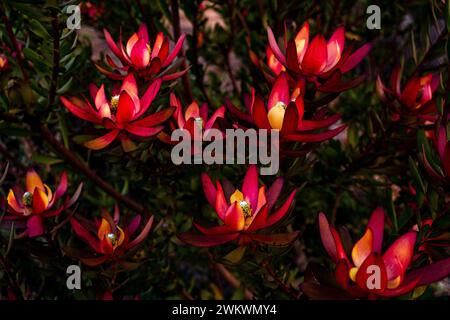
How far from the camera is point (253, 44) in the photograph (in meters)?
1.81

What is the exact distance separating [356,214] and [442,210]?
48.3 inches

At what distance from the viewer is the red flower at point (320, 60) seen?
942 mm

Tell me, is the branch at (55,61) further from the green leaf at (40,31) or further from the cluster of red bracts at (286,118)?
the cluster of red bracts at (286,118)

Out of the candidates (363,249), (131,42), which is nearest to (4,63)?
(131,42)

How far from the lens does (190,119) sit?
1004 millimetres

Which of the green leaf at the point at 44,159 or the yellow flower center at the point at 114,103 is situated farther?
the green leaf at the point at 44,159

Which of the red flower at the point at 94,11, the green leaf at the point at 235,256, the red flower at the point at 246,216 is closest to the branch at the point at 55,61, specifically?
the red flower at the point at 246,216

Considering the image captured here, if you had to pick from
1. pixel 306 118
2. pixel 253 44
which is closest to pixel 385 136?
pixel 306 118

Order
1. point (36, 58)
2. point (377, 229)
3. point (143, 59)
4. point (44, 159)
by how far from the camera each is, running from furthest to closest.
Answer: point (44, 159) < point (36, 58) < point (143, 59) < point (377, 229)

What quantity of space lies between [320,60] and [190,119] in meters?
0.27

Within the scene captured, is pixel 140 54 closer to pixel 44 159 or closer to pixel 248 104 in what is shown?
pixel 248 104

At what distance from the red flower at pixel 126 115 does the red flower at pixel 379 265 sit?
0.35 m

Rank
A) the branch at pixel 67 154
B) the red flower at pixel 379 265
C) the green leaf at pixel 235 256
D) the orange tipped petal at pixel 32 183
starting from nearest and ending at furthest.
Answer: the red flower at pixel 379 265
the green leaf at pixel 235 256
the orange tipped petal at pixel 32 183
the branch at pixel 67 154
